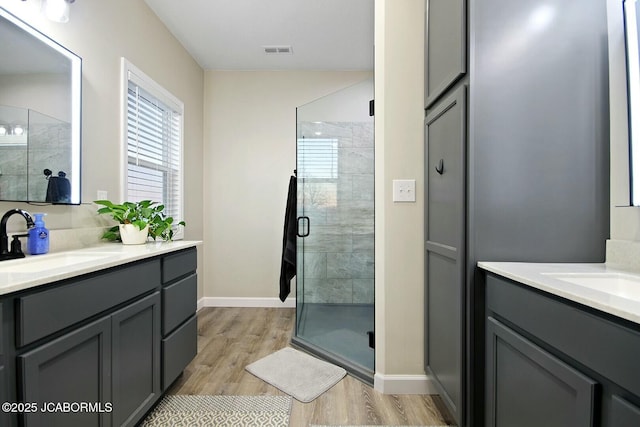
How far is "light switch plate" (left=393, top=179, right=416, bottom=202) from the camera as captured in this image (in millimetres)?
1734

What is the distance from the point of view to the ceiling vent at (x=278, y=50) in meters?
3.02

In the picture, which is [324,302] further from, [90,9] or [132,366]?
[90,9]

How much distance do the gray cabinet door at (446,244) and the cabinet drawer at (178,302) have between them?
136 centimetres

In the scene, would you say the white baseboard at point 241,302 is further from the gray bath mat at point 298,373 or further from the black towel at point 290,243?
the gray bath mat at point 298,373

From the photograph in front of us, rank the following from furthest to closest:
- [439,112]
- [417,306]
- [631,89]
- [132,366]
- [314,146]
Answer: [314,146] < [417,306] < [439,112] < [132,366] < [631,89]

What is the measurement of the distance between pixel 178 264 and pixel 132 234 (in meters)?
0.35

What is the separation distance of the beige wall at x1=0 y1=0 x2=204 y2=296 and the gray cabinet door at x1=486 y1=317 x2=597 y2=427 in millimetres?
2038

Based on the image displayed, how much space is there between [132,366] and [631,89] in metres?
2.24

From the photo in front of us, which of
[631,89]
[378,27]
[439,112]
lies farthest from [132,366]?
[631,89]

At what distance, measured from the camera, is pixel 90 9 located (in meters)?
1.86

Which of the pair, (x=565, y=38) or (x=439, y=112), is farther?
(x=439, y=112)

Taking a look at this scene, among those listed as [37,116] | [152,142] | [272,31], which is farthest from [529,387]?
[272,31]

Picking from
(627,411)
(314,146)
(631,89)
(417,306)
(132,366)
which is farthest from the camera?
(314,146)

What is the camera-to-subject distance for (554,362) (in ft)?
2.67
